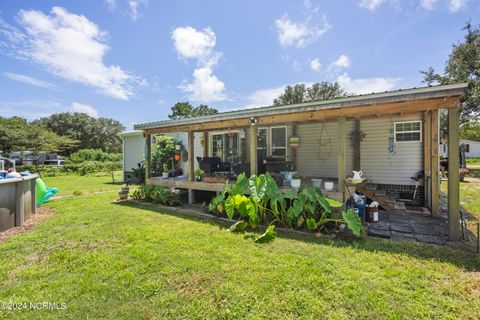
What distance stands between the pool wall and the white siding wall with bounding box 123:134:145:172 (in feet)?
29.7

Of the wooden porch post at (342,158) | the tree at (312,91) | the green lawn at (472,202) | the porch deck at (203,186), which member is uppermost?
the tree at (312,91)

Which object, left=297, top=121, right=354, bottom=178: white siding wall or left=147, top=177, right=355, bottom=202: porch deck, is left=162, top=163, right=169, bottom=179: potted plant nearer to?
left=147, top=177, right=355, bottom=202: porch deck

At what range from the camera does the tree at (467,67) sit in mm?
15844

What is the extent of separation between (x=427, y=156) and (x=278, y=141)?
4639mm

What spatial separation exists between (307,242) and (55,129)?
42.5 meters

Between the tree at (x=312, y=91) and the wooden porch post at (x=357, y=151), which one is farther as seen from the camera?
the tree at (x=312, y=91)

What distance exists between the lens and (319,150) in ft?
26.7

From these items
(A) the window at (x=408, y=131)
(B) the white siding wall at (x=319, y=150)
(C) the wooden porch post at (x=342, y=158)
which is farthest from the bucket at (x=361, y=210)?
(A) the window at (x=408, y=131)

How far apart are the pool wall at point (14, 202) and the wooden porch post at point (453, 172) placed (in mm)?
8496

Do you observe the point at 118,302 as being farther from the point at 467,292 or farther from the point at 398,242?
the point at 398,242

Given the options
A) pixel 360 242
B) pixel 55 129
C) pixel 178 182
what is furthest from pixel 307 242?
pixel 55 129

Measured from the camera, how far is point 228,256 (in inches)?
135

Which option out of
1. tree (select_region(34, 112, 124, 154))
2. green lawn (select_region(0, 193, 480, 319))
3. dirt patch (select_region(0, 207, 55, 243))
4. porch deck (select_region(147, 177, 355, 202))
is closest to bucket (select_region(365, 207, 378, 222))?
porch deck (select_region(147, 177, 355, 202))

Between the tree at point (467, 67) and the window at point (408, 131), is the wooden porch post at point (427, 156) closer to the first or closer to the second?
the window at point (408, 131)
